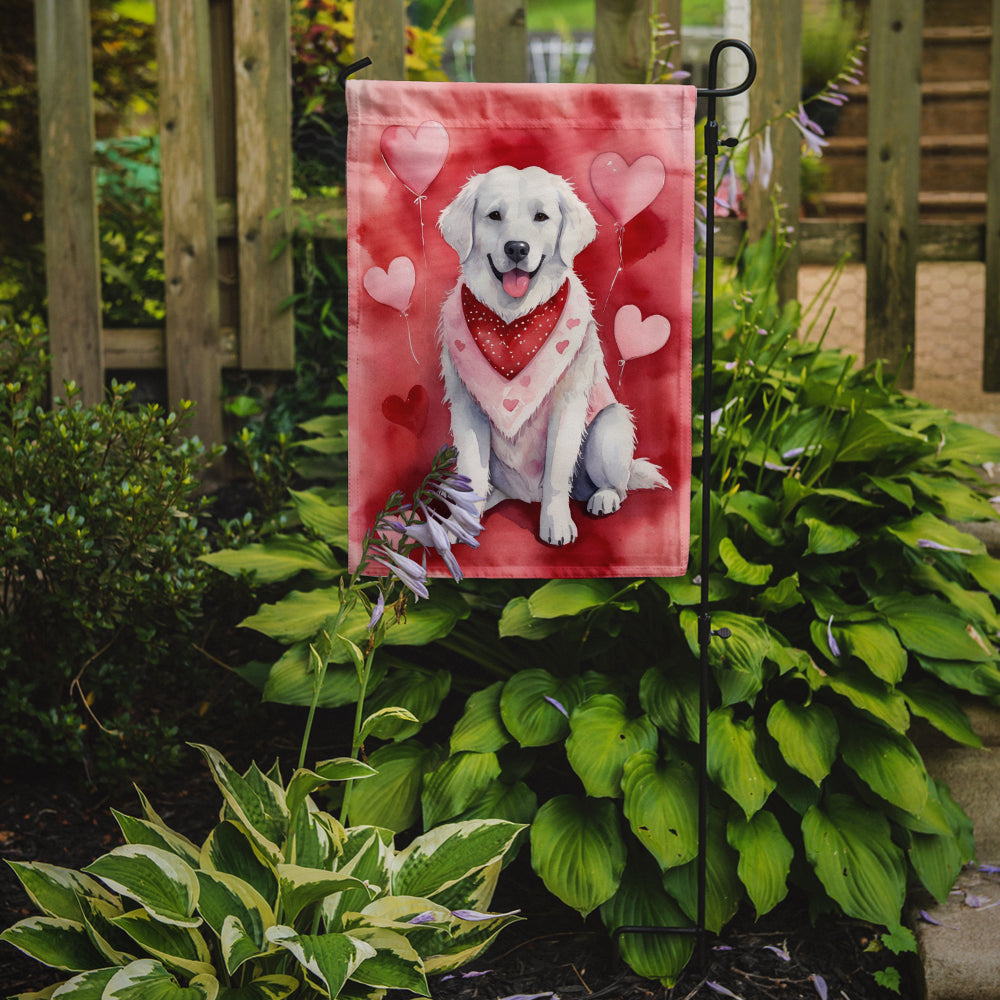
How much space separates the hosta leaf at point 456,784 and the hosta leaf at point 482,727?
23 mm

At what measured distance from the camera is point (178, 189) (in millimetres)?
3223

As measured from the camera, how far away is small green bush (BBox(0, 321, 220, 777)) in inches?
86.4

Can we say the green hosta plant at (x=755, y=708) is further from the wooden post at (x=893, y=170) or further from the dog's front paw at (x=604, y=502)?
the wooden post at (x=893, y=170)

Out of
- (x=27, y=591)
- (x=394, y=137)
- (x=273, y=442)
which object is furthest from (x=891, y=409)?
(x=27, y=591)

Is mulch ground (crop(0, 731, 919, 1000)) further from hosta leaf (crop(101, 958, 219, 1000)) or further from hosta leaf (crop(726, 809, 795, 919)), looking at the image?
hosta leaf (crop(101, 958, 219, 1000))

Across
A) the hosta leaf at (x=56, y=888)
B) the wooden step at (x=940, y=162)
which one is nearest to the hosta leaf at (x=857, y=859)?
the hosta leaf at (x=56, y=888)

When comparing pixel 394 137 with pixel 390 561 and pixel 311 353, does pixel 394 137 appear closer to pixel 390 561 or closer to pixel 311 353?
pixel 390 561

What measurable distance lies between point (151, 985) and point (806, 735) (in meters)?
1.26

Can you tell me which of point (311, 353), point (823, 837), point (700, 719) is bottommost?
point (823, 837)

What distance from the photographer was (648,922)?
6.24ft

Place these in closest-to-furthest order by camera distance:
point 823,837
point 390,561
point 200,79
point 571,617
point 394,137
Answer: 1. point 390,561
2. point 394,137
3. point 823,837
4. point 571,617
5. point 200,79

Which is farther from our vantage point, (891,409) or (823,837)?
(891,409)

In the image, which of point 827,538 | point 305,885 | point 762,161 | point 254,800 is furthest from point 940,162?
point 305,885

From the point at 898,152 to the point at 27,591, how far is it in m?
2.98
